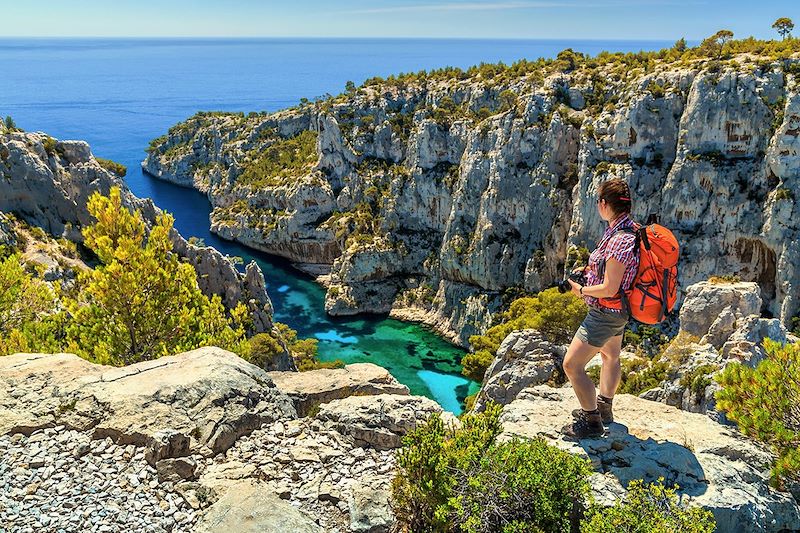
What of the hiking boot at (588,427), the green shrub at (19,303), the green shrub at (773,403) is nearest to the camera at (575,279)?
the hiking boot at (588,427)

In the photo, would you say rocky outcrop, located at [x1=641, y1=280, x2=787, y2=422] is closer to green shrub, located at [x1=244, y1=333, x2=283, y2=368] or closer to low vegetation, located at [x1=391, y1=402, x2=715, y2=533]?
low vegetation, located at [x1=391, y1=402, x2=715, y2=533]

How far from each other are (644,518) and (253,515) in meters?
5.68

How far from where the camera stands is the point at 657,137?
50656mm

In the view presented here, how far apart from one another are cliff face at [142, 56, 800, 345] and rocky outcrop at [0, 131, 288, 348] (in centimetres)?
2736

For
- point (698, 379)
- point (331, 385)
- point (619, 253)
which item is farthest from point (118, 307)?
point (698, 379)

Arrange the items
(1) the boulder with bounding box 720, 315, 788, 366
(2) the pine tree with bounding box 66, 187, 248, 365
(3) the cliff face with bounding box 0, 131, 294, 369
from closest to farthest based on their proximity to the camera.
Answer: (2) the pine tree with bounding box 66, 187, 248, 365, (1) the boulder with bounding box 720, 315, 788, 366, (3) the cliff face with bounding box 0, 131, 294, 369

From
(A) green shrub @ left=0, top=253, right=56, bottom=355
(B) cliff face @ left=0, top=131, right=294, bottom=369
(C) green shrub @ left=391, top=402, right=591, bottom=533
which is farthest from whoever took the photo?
(B) cliff face @ left=0, top=131, right=294, bottom=369

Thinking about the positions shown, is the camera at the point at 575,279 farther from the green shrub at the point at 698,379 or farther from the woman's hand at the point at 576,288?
the green shrub at the point at 698,379

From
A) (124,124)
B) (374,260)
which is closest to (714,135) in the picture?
(374,260)

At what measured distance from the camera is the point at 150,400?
10.5m

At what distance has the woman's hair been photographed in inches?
316

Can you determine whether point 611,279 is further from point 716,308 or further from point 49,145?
point 49,145

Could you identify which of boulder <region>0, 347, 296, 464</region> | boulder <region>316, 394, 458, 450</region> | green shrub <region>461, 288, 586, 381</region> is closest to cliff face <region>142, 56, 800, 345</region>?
green shrub <region>461, 288, 586, 381</region>

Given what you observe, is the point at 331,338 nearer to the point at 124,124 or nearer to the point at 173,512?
the point at 173,512
